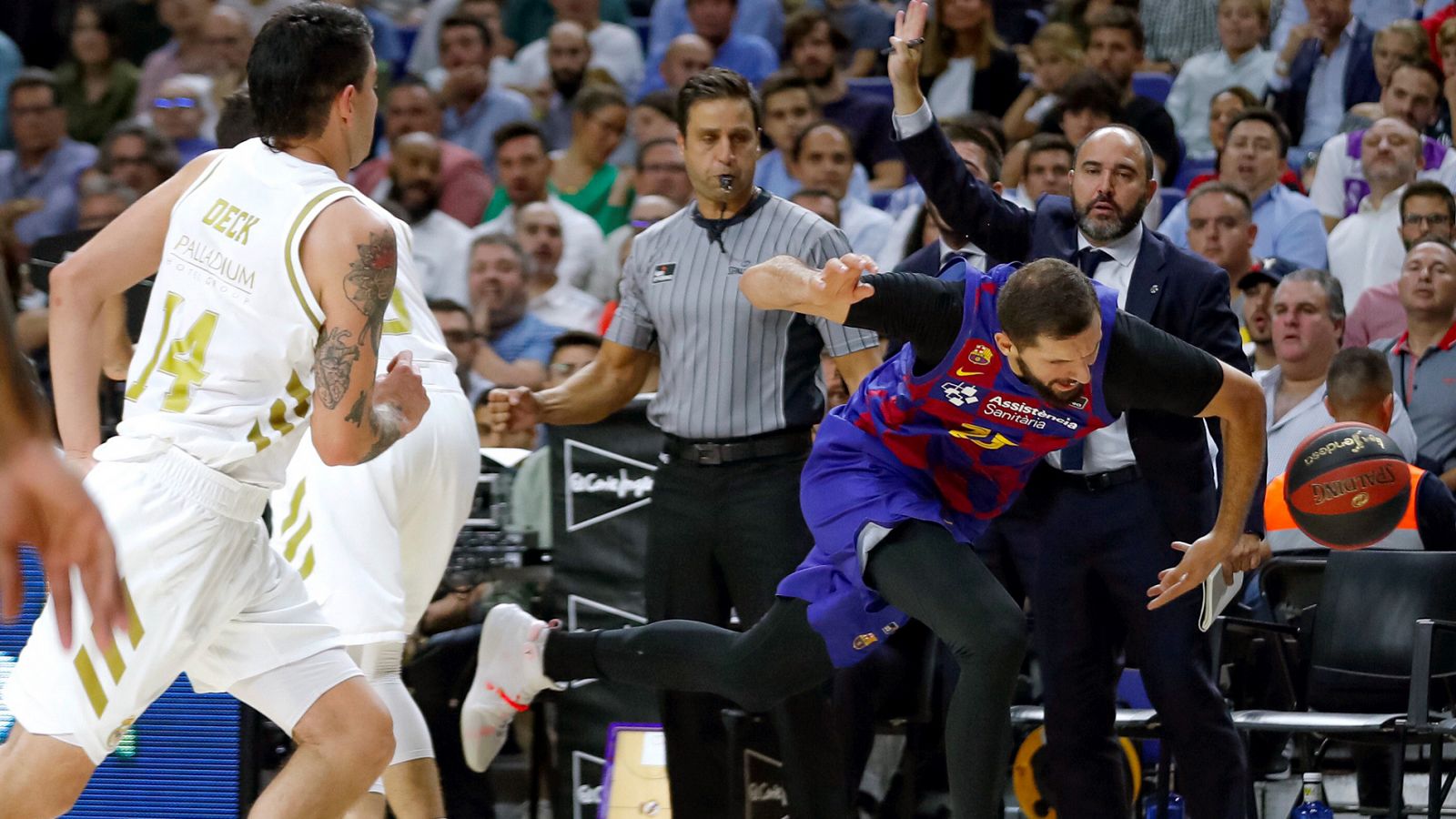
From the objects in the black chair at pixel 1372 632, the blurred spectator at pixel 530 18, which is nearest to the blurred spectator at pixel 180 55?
the blurred spectator at pixel 530 18

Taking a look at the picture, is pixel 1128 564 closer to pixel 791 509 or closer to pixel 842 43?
pixel 791 509

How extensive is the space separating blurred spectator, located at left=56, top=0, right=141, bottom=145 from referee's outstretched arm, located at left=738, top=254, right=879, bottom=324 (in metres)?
8.15

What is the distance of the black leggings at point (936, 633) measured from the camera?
4336mm

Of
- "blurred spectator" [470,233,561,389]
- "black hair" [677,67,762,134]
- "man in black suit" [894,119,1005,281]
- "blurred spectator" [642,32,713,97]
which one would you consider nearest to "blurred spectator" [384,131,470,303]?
"blurred spectator" [470,233,561,389]

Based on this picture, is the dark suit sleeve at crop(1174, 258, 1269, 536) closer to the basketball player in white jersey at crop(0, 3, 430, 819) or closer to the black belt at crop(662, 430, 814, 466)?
the black belt at crop(662, 430, 814, 466)

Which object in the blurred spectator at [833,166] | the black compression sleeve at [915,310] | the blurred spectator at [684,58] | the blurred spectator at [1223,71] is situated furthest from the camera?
the blurred spectator at [684,58]

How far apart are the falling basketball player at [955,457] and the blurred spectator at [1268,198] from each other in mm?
3947

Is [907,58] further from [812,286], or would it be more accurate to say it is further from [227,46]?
[227,46]

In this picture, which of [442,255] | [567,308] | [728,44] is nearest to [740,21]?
[728,44]

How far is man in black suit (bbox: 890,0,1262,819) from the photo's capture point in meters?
5.08

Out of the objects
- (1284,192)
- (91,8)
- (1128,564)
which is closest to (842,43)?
(1284,192)

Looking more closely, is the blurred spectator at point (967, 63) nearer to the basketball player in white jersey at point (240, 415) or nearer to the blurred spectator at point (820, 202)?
the blurred spectator at point (820, 202)

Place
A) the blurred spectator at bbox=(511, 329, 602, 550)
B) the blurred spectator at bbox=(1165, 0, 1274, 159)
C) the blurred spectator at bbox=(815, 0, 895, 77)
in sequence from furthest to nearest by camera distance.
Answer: the blurred spectator at bbox=(815, 0, 895, 77) < the blurred spectator at bbox=(1165, 0, 1274, 159) < the blurred spectator at bbox=(511, 329, 602, 550)

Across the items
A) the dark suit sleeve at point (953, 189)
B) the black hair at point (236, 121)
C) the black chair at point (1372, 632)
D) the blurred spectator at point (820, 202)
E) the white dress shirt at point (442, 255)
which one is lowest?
the black chair at point (1372, 632)
